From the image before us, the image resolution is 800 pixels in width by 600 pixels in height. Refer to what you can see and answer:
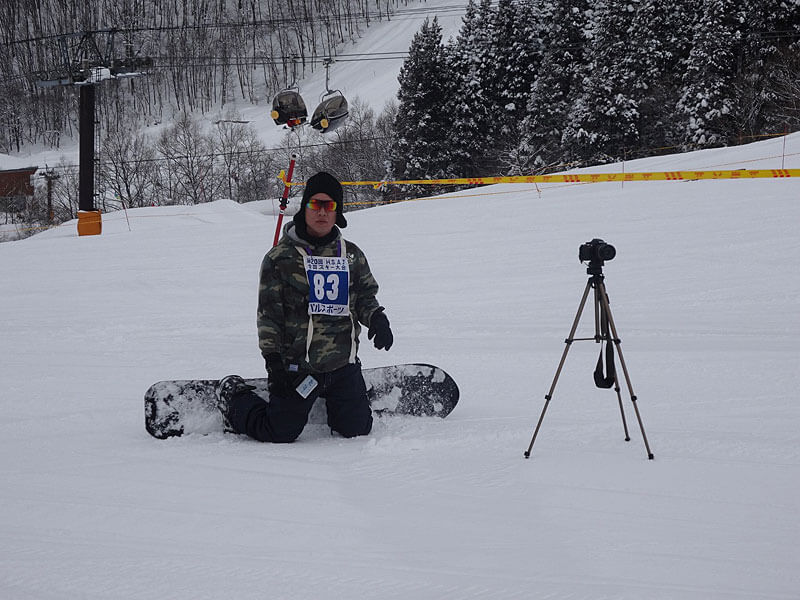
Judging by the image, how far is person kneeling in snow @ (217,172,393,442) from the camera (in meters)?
4.21

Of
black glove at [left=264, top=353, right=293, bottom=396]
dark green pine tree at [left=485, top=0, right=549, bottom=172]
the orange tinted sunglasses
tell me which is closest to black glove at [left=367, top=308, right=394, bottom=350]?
black glove at [left=264, top=353, right=293, bottom=396]

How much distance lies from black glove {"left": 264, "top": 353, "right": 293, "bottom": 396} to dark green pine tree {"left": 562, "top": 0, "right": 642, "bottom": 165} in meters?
32.2

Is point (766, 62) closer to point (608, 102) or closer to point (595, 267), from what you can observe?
point (608, 102)

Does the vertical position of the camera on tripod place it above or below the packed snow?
above

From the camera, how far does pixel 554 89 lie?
3738cm

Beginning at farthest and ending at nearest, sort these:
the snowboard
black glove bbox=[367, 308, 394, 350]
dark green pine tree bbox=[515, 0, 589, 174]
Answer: dark green pine tree bbox=[515, 0, 589, 174] < the snowboard < black glove bbox=[367, 308, 394, 350]

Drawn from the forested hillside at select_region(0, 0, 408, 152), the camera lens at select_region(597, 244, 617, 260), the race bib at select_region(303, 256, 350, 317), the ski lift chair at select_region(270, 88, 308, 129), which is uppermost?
the forested hillside at select_region(0, 0, 408, 152)

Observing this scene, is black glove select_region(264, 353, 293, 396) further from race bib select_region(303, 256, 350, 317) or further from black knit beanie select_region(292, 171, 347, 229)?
black knit beanie select_region(292, 171, 347, 229)

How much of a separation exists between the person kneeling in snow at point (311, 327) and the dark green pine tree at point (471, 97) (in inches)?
1446

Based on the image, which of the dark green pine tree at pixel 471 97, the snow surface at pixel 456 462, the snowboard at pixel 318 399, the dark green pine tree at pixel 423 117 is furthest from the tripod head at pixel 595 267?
the dark green pine tree at pixel 471 97

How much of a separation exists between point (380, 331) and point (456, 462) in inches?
35.5

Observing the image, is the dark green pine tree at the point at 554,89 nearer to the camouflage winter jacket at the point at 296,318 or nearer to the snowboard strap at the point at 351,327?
the snowboard strap at the point at 351,327

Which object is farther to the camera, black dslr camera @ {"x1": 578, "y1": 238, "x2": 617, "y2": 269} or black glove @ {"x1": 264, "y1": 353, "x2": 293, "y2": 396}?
black glove @ {"x1": 264, "y1": 353, "x2": 293, "y2": 396}

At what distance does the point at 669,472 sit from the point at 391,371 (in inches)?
73.8
